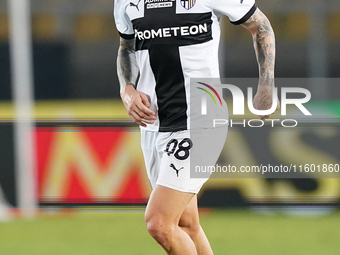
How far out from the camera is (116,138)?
454cm

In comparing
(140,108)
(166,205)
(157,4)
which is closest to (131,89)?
(140,108)

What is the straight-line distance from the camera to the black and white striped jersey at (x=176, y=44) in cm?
235

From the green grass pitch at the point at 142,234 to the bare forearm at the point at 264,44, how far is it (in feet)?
4.95

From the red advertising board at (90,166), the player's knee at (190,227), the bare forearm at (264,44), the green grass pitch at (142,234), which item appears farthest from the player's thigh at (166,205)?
the red advertising board at (90,166)

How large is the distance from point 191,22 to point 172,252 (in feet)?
3.37

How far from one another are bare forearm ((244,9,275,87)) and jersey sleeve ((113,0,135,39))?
0.61 metres

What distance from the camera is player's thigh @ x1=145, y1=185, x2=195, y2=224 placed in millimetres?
2273

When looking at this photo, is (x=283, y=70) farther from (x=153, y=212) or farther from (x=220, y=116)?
(x=153, y=212)

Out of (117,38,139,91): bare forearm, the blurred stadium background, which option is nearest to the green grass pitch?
the blurred stadium background

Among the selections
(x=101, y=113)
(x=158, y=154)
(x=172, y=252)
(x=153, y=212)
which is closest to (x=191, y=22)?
(x=158, y=154)

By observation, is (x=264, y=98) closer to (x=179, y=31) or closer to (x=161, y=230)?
(x=179, y=31)

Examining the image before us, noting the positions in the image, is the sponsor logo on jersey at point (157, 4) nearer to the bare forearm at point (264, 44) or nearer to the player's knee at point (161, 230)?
the bare forearm at point (264, 44)

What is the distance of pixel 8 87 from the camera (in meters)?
4.80

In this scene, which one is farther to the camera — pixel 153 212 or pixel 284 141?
pixel 284 141
